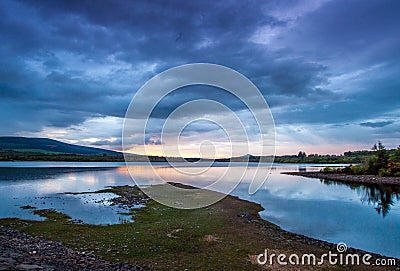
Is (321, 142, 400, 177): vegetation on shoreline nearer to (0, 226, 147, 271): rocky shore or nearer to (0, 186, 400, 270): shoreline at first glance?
(0, 186, 400, 270): shoreline

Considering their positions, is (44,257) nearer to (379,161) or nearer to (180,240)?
(180,240)

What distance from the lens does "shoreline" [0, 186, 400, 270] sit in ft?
48.2

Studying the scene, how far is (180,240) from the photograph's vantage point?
1870 centimetres

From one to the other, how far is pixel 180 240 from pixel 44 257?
837 cm

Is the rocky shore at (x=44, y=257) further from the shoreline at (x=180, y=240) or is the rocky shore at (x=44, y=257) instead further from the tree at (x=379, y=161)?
the tree at (x=379, y=161)

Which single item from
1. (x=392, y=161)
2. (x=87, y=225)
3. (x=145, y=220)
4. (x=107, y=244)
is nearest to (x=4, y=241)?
(x=107, y=244)

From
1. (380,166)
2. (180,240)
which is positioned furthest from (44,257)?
(380,166)

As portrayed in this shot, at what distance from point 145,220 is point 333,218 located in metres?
20.5

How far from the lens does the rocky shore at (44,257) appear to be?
11.1 m

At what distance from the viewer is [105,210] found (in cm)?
3117

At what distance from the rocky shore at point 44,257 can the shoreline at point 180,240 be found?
0.28 meters

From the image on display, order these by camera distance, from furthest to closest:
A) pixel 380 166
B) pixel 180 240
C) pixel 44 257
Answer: pixel 380 166
pixel 180 240
pixel 44 257

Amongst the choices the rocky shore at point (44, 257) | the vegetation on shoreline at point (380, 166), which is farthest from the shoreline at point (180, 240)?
the vegetation on shoreline at point (380, 166)

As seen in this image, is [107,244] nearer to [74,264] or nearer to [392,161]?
[74,264]
